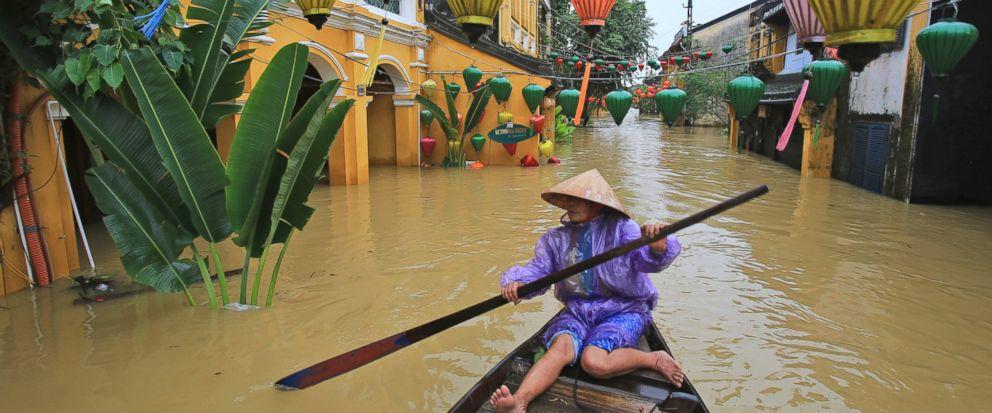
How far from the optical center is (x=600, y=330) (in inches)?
139

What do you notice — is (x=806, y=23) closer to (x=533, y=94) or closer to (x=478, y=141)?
(x=533, y=94)

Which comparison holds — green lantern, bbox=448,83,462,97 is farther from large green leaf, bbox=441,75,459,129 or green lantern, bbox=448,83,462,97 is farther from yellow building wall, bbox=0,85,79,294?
yellow building wall, bbox=0,85,79,294

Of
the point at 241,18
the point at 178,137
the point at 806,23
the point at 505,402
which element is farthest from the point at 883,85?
the point at 178,137

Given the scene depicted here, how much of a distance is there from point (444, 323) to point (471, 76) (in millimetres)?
11901

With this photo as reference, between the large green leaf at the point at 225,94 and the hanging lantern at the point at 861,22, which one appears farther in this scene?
the large green leaf at the point at 225,94

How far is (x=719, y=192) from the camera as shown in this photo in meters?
13.2

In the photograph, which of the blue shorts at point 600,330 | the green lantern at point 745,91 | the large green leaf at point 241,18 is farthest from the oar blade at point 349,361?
the green lantern at point 745,91

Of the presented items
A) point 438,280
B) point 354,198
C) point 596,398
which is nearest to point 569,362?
point 596,398

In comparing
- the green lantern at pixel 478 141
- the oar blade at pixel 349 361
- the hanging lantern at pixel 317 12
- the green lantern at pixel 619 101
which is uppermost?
the hanging lantern at pixel 317 12

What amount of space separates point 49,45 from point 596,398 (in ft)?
16.1

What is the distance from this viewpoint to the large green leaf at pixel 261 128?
16.0 feet

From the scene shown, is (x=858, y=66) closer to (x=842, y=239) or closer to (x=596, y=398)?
(x=596, y=398)

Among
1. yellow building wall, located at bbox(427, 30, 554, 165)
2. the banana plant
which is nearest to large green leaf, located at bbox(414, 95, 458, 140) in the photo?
the banana plant

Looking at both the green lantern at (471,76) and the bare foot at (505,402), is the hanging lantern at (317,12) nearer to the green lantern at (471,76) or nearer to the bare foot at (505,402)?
the bare foot at (505,402)
